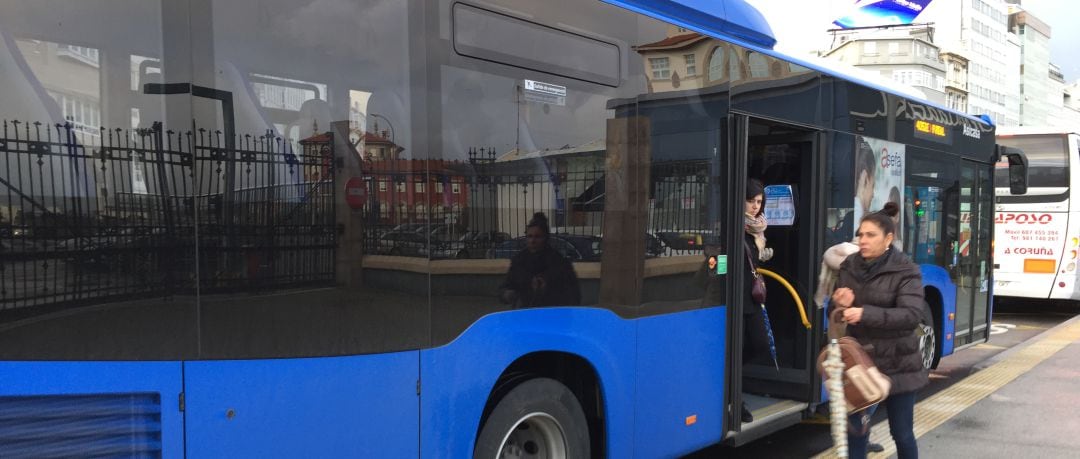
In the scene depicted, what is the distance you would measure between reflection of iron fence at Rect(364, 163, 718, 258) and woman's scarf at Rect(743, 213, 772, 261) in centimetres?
89

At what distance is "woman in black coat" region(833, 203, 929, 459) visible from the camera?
358 centimetres

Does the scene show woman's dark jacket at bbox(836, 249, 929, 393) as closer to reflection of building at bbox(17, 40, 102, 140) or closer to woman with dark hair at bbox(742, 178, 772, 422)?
woman with dark hair at bbox(742, 178, 772, 422)

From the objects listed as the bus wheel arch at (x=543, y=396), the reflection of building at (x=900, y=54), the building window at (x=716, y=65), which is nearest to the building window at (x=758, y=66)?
the building window at (x=716, y=65)

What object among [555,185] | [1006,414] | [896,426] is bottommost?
[1006,414]

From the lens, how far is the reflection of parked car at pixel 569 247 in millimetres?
3168

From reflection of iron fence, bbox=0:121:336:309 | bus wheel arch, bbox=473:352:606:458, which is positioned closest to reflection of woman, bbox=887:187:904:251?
bus wheel arch, bbox=473:352:606:458

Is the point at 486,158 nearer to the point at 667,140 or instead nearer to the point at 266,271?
the point at 266,271

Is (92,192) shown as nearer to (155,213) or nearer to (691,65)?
(155,213)

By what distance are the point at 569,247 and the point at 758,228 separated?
192 cm

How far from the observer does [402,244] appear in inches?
112

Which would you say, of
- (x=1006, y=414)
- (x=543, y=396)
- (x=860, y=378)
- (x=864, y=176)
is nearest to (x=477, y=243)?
(x=543, y=396)

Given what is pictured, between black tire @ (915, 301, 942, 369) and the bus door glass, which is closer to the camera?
black tire @ (915, 301, 942, 369)

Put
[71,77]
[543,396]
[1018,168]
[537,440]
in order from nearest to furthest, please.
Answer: [71,77] < [543,396] < [537,440] < [1018,168]

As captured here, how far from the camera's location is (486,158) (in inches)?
122
